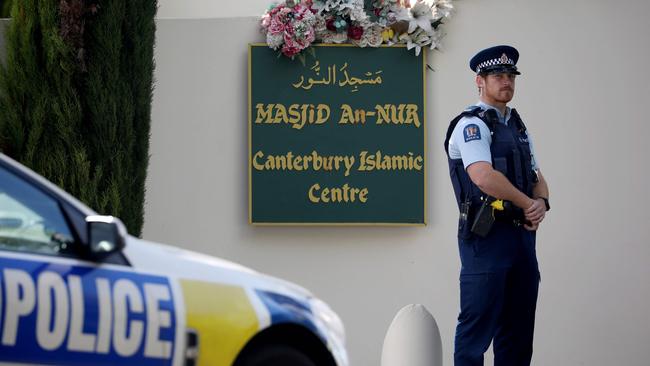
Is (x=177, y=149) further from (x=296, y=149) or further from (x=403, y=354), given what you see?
(x=403, y=354)

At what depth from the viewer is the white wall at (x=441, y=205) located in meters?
8.64

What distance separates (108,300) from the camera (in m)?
4.50

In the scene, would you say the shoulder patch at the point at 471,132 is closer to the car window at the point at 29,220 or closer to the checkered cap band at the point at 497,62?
the checkered cap band at the point at 497,62

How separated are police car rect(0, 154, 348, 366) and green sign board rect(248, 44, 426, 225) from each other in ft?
11.9

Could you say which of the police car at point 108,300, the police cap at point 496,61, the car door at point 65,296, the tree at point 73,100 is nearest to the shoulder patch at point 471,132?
the police cap at point 496,61

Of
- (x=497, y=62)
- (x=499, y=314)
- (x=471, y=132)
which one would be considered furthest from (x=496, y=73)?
(x=499, y=314)

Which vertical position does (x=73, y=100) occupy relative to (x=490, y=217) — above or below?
above

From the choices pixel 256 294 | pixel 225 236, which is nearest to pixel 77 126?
pixel 225 236

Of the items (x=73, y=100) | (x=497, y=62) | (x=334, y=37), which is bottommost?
(x=73, y=100)

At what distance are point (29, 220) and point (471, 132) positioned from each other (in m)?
3.07

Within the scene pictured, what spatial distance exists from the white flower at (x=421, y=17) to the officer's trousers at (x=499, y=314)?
2168mm

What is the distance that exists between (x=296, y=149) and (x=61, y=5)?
6.23 feet

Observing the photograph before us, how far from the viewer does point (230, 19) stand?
8688 mm

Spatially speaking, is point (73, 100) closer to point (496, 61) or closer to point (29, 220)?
point (496, 61)
